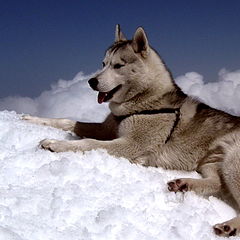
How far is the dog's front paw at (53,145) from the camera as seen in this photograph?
15.2 ft

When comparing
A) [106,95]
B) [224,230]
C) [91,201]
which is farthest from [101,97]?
[224,230]

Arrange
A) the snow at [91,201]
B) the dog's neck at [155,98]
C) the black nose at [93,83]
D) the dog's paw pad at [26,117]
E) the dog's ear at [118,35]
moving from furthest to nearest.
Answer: the dog's paw pad at [26,117] → the dog's ear at [118,35] → the dog's neck at [155,98] → the black nose at [93,83] → the snow at [91,201]

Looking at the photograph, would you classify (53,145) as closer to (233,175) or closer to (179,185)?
(179,185)

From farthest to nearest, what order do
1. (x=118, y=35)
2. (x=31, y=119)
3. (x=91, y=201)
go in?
1. (x=31, y=119)
2. (x=118, y=35)
3. (x=91, y=201)

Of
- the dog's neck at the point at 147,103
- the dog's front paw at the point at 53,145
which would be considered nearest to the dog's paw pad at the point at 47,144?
the dog's front paw at the point at 53,145

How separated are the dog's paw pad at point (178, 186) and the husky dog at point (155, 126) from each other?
10mm

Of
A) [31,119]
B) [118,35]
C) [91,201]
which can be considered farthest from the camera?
[31,119]

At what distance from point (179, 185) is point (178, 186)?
1.2 inches

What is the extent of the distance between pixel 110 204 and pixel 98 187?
284mm

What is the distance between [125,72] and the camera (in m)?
5.41

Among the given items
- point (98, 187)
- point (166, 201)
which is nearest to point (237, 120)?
point (166, 201)

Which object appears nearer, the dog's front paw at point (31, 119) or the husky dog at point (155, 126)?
the husky dog at point (155, 126)

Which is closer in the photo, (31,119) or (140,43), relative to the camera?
(140,43)

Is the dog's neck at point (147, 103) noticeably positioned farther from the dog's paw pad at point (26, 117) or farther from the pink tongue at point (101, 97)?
the dog's paw pad at point (26, 117)
